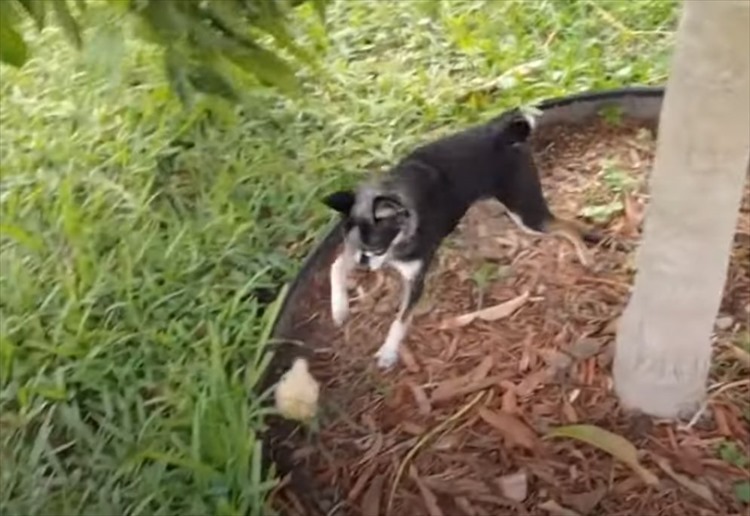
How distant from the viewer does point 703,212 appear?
1938 mm

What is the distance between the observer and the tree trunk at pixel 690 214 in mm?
1810

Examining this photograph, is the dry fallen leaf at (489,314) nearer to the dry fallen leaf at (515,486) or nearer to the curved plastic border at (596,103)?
the dry fallen leaf at (515,486)

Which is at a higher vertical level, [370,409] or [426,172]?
[426,172]

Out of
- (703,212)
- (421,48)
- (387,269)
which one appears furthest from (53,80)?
(703,212)

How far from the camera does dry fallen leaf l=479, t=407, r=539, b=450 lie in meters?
2.21

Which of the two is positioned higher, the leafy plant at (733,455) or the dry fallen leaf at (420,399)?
the dry fallen leaf at (420,399)

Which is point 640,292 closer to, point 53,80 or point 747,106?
point 747,106

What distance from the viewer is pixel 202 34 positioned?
248cm

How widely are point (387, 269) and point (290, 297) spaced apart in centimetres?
21

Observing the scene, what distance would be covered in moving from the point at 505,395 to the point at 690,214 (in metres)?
0.54

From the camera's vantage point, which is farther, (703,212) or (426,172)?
(426,172)

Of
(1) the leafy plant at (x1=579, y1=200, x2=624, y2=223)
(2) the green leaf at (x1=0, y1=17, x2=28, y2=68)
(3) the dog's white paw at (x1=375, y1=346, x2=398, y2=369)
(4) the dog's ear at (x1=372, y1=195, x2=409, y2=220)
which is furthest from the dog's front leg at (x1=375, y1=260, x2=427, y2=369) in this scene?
(2) the green leaf at (x1=0, y1=17, x2=28, y2=68)

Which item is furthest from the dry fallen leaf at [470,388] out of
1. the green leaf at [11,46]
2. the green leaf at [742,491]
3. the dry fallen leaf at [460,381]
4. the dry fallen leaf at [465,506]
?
the green leaf at [11,46]

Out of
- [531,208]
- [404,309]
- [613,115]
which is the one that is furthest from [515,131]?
[613,115]
